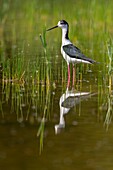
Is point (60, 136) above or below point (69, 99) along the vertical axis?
below

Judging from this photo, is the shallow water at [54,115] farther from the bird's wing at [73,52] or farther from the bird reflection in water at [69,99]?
the bird's wing at [73,52]

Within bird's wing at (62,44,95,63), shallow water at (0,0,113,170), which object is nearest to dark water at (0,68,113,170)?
shallow water at (0,0,113,170)

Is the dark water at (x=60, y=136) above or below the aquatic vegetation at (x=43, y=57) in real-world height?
below

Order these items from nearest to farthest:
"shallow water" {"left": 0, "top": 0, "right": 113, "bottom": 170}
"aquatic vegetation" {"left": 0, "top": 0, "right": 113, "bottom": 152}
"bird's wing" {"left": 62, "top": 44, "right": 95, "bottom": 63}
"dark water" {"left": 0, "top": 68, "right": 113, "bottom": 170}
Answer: "dark water" {"left": 0, "top": 68, "right": 113, "bottom": 170} < "shallow water" {"left": 0, "top": 0, "right": 113, "bottom": 170} < "aquatic vegetation" {"left": 0, "top": 0, "right": 113, "bottom": 152} < "bird's wing" {"left": 62, "top": 44, "right": 95, "bottom": 63}

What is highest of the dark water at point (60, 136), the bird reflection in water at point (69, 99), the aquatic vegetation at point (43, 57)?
the aquatic vegetation at point (43, 57)

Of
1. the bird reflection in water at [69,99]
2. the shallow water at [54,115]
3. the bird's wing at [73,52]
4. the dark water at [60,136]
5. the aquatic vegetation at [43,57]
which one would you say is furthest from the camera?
the bird's wing at [73,52]

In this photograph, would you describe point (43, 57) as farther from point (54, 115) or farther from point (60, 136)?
point (60, 136)

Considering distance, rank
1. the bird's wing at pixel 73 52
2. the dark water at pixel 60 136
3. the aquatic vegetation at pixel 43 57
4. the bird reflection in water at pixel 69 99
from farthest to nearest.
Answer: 1. the bird's wing at pixel 73 52
2. the aquatic vegetation at pixel 43 57
3. the bird reflection in water at pixel 69 99
4. the dark water at pixel 60 136

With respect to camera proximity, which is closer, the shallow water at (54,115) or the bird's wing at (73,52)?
the shallow water at (54,115)

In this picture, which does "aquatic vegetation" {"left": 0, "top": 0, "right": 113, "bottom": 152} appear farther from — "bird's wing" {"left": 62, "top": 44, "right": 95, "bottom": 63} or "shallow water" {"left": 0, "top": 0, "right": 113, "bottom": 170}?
"bird's wing" {"left": 62, "top": 44, "right": 95, "bottom": 63}

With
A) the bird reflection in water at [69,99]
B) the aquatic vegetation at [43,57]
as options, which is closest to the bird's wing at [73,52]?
the aquatic vegetation at [43,57]

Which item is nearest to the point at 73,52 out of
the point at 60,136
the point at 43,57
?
the point at 43,57

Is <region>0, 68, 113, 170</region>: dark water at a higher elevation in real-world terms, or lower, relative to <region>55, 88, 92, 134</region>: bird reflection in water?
lower

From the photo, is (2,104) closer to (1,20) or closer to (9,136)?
(9,136)
